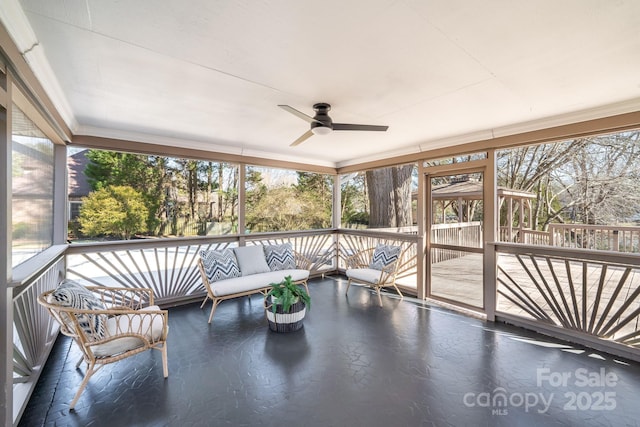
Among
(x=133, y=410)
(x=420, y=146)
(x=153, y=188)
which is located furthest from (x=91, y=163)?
(x=420, y=146)

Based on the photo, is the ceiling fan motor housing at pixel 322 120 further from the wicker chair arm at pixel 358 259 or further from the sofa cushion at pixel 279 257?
the wicker chair arm at pixel 358 259

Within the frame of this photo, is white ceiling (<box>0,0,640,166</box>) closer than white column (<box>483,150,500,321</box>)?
Yes

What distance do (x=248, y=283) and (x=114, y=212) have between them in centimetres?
608

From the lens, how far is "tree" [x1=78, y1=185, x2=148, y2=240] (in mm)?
7312

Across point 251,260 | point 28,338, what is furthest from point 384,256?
point 28,338

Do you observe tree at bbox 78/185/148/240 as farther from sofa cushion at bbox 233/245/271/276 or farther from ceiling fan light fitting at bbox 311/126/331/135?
ceiling fan light fitting at bbox 311/126/331/135

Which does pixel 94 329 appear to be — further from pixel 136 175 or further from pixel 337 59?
pixel 136 175

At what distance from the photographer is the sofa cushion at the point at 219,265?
13.0 ft

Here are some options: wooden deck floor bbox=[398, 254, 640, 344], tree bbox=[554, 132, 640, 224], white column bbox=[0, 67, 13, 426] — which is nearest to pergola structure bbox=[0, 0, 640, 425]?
white column bbox=[0, 67, 13, 426]

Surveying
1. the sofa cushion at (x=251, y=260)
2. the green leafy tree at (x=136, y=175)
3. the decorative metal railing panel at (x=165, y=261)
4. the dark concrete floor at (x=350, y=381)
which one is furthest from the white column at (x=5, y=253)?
the green leafy tree at (x=136, y=175)

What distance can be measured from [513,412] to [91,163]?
32.5 feet

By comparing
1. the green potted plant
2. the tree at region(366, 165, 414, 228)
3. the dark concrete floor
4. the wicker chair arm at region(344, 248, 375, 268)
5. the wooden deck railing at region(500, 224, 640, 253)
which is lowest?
the dark concrete floor

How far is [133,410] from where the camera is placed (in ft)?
6.66

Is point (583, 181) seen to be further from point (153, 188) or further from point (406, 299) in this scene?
point (153, 188)
